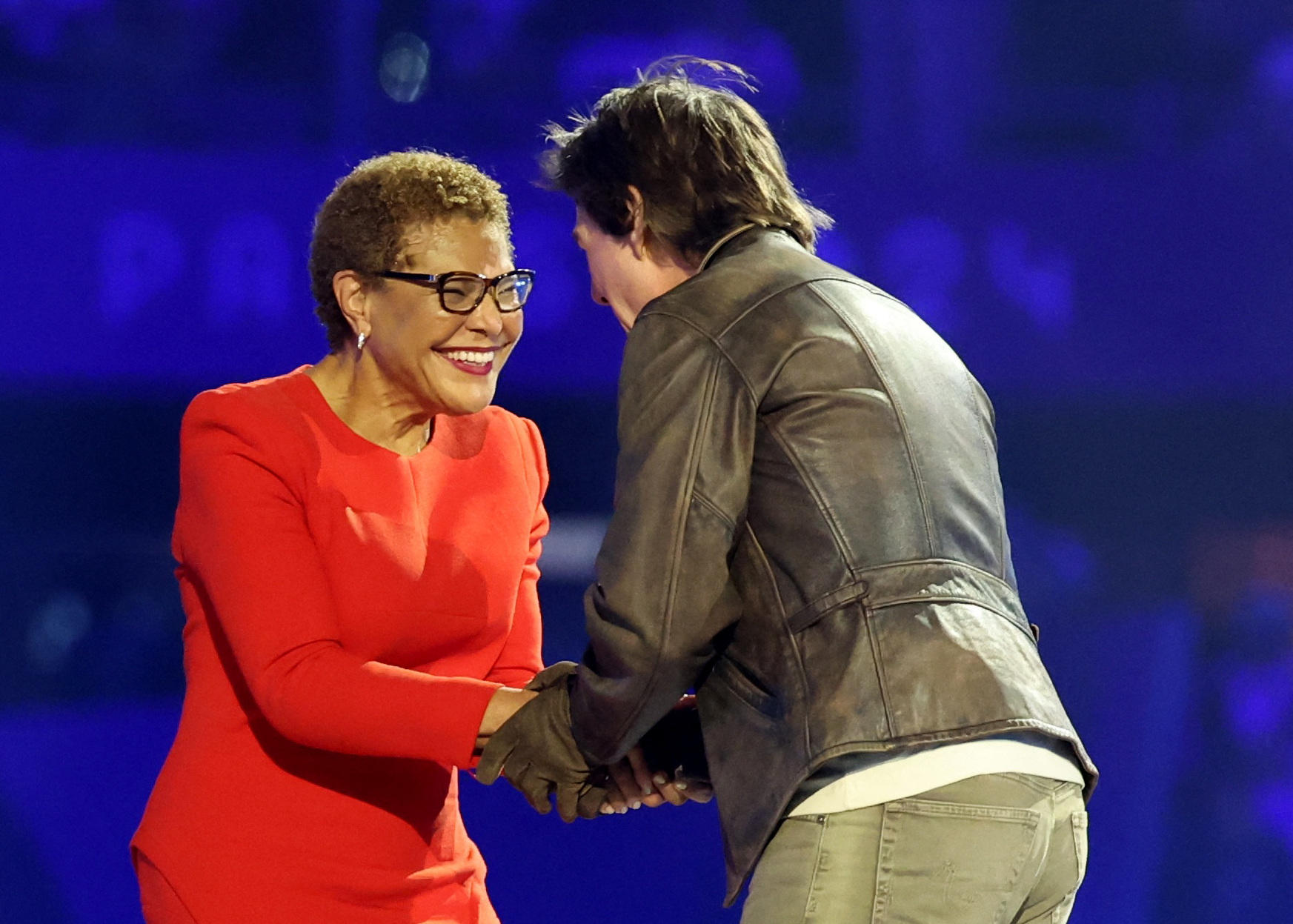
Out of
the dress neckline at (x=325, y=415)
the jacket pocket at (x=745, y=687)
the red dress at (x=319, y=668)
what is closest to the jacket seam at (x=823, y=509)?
the jacket pocket at (x=745, y=687)

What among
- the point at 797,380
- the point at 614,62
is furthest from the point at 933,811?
the point at 614,62

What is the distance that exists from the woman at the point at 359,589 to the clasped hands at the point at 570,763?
0.04 m

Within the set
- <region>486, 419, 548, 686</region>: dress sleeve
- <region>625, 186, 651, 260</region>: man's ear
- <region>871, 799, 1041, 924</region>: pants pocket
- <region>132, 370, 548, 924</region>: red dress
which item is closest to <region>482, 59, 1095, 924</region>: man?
<region>871, 799, 1041, 924</region>: pants pocket

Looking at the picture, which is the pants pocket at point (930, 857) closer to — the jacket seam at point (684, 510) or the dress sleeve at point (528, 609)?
the jacket seam at point (684, 510)

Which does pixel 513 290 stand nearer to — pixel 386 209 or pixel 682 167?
pixel 386 209

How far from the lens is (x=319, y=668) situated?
190 cm

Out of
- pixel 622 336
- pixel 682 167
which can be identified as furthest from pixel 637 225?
pixel 622 336

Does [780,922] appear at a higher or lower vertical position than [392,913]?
higher

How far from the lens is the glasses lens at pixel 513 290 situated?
2.13m

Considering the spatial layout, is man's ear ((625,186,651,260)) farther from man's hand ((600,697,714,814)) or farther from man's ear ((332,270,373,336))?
man's hand ((600,697,714,814))

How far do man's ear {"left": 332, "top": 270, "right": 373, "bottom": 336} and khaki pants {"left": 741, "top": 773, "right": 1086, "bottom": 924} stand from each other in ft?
3.09

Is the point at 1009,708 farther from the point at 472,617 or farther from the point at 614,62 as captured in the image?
the point at 614,62

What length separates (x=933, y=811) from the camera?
1546 millimetres

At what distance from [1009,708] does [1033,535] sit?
237 centimetres
